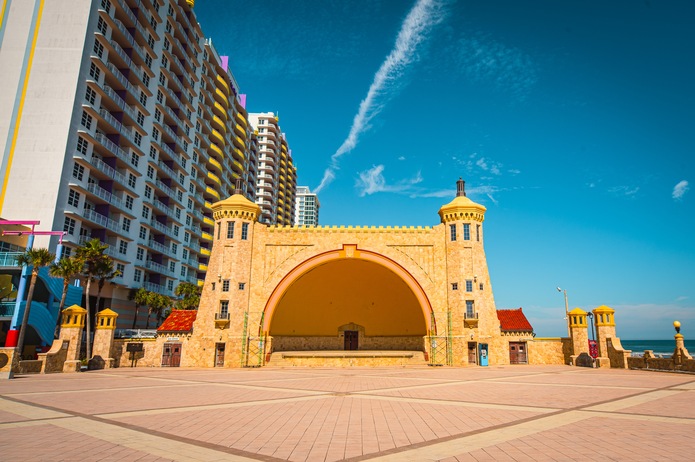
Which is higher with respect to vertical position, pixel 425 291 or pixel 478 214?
pixel 478 214

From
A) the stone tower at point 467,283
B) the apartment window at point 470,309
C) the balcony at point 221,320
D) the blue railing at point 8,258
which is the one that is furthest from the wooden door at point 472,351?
the blue railing at point 8,258

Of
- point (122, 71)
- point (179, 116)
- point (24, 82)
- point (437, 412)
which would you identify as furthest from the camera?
point (179, 116)

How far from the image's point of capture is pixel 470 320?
36094 mm

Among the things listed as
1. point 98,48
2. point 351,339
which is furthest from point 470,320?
point 98,48

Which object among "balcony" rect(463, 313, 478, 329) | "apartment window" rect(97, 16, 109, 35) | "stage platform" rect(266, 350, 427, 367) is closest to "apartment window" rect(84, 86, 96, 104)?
"apartment window" rect(97, 16, 109, 35)

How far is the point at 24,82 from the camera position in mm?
44844

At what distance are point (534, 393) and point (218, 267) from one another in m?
27.9

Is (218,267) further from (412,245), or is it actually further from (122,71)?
(122,71)

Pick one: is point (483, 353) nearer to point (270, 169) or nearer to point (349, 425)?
point (349, 425)

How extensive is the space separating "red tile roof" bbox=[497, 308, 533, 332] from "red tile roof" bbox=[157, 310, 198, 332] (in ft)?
85.8

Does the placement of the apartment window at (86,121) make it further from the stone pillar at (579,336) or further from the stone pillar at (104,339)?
the stone pillar at (579,336)

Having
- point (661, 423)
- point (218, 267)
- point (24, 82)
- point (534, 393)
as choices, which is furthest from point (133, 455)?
point (24, 82)

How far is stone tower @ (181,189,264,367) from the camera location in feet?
119

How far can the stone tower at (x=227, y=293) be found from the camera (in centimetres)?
3619
